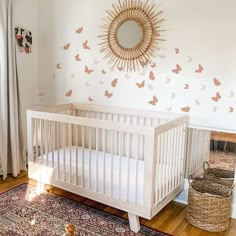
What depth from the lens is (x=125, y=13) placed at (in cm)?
292

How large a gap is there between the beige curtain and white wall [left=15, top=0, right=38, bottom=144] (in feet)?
0.80

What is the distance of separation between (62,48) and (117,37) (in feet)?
2.76

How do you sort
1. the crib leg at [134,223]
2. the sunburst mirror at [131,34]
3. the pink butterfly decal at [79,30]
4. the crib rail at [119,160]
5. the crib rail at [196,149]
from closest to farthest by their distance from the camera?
1. the crib rail at [119,160]
2. the crib leg at [134,223]
3. the crib rail at [196,149]
4. the sunburst mirror at [131,34]
5. the pink butterfly decal at [79,30]

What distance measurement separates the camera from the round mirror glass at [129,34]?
2879 mm

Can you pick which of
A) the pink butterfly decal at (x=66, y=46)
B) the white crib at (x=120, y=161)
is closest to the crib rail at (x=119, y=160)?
the white crib at (x=120, y=161)

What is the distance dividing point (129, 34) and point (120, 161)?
144cm

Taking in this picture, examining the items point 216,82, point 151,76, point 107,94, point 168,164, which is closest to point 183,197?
point 168,164

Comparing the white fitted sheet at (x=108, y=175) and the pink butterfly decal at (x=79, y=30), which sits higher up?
the pink butterfly decal at (x=79, y=30)

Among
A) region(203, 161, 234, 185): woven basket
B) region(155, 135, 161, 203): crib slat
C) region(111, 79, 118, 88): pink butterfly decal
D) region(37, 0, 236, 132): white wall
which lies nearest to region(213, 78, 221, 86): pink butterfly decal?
region(37, 0, 236, 132): white wall

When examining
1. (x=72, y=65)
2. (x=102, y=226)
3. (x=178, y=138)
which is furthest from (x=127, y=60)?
(x=102, y=226)

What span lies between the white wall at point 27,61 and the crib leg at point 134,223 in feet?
6.36

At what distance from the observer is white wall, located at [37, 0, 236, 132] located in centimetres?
248

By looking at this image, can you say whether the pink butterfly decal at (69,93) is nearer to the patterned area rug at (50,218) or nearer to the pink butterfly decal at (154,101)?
the pink butterfly decal at (154,101)

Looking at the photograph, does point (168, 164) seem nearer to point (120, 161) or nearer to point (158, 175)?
point (158, 175)
